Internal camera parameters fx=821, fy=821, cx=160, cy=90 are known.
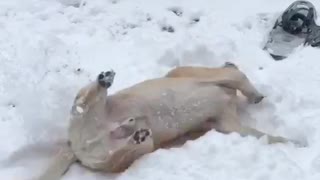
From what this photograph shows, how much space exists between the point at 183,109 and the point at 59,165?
2.33 feet

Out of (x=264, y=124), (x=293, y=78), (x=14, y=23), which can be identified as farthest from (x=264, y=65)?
(x=14, y=23)

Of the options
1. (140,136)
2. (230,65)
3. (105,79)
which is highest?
(105,79)

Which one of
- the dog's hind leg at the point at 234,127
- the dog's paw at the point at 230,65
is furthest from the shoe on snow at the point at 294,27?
the dog's hind leg at the point at 234,127

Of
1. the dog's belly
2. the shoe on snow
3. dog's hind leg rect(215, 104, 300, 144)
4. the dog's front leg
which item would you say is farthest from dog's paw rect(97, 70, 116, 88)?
the shoe on snow

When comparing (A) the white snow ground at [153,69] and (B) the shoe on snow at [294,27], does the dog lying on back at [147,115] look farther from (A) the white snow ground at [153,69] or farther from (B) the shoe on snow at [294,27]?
(B) the shoe on snow at [294,27]

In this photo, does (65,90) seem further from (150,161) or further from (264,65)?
(264,65)

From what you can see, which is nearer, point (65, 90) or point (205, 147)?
point (205, 147)

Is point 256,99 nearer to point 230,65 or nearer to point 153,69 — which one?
point 230,65

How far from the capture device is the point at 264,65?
4898 millimetres

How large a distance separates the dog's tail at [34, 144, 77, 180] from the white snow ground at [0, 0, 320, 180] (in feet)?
0.14

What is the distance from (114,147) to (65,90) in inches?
27.3

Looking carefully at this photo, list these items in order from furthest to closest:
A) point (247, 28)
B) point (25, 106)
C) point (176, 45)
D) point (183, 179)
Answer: point (247, 28) → point (176, 45) → point (25, 106) → point (183, 179)

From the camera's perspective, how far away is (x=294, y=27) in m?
5.28

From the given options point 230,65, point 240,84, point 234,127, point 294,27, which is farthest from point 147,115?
point 294,27
